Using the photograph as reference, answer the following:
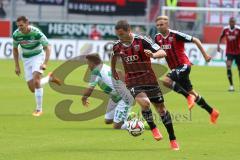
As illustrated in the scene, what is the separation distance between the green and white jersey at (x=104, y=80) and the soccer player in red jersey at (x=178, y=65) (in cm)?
132

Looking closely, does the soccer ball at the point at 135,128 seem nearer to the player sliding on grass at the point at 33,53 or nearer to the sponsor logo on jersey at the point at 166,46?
the sponsor logo on jersey at the point at 166,46

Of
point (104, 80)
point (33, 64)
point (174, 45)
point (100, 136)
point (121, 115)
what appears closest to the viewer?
point (100, 136)

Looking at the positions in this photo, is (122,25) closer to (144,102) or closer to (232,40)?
(144,102)

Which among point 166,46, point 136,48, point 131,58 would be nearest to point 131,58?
point 131,58

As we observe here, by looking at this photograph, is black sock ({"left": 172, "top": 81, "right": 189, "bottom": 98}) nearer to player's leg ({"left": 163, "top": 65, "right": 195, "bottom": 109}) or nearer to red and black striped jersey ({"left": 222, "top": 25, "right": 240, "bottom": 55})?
player's leg ({"left": 163, "top": 65, "right": 195, "bottom": 109})

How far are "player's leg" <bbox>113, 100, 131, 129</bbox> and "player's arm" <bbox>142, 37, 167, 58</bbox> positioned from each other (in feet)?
9.99

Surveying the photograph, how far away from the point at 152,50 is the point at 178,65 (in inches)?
168

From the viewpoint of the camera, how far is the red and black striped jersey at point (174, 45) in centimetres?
1555

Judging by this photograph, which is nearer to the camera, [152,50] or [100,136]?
[152,50]

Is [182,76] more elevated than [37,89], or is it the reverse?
[182,76]

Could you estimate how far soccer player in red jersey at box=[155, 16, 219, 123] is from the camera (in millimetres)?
15422

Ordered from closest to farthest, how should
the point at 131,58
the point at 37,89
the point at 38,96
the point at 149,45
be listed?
the point at 149,45 < the point at 131,58 < the point at 38,96 < the point at 37,89

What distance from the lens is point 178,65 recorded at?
16172 mm

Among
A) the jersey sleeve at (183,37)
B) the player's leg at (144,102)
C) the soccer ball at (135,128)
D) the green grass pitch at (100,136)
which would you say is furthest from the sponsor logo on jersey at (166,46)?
the player's leg at (144,102)
